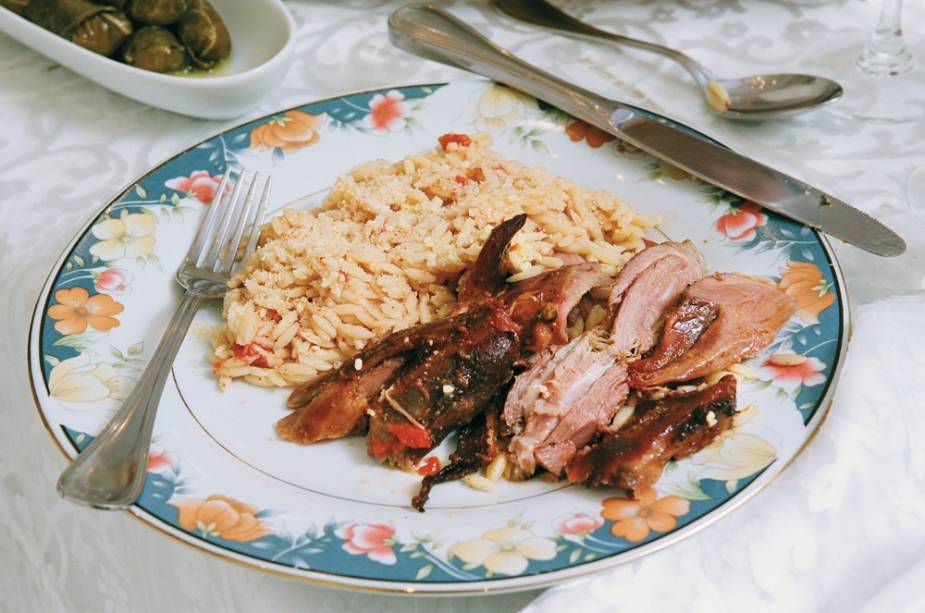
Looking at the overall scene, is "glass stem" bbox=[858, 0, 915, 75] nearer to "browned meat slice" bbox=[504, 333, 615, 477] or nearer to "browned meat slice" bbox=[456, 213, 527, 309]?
"browned meat slice" bbox=[456, 213, 527, 309]

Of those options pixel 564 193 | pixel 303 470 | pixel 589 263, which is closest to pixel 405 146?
pixel 564 193

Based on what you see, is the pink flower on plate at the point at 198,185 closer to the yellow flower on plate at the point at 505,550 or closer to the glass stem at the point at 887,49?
the yellow flower on plate at the point at 505,550

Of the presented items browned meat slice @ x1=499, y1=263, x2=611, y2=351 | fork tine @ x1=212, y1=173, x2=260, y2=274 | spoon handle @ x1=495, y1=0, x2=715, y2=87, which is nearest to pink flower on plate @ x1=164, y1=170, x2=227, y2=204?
fork tine @ x1=212, y1=173, x2=260, y2=274

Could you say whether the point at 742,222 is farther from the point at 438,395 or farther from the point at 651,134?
the point at 438,395

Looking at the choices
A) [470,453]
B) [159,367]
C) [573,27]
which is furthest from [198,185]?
[573,27]

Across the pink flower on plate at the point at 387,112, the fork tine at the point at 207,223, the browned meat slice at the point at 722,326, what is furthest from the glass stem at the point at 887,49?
the fork tine at the point at 207,223
